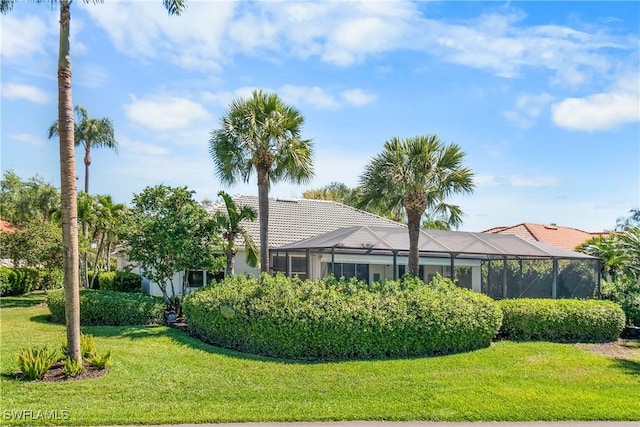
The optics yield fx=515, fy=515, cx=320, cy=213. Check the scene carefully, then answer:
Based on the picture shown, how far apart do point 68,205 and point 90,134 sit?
2980cm

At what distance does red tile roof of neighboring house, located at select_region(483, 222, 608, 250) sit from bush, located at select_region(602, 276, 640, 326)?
1408 centimetres

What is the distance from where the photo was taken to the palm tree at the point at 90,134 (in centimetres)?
3625

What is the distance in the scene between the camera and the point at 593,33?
13.3 m

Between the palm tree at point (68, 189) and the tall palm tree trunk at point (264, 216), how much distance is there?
7325 mm

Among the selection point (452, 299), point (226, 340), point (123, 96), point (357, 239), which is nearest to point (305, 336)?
point (226, 340)

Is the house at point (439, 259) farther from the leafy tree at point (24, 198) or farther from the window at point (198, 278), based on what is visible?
the leafy tree at point (24, 198)

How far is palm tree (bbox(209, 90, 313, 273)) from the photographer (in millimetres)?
16438

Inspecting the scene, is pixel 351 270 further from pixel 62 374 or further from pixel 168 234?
pixel 62 374

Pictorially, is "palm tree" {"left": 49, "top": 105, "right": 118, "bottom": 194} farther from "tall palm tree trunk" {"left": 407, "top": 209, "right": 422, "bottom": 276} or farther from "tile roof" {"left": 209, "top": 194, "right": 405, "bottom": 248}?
"tall palm tree trunk" {"left": 407, "top": 209, "right": 422, "bottom": 276}

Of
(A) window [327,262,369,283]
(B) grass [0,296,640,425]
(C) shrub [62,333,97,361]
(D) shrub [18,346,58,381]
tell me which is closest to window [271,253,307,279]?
(A) window [327,262,369,283]

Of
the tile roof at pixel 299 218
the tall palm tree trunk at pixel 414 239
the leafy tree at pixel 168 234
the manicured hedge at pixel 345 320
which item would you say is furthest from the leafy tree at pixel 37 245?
the tall palm tree trunk at pixel 414 239

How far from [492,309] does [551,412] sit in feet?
16.4

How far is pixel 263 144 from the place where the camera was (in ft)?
53.7

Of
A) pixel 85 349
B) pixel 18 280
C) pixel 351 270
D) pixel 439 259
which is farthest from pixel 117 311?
pixel 18 280
